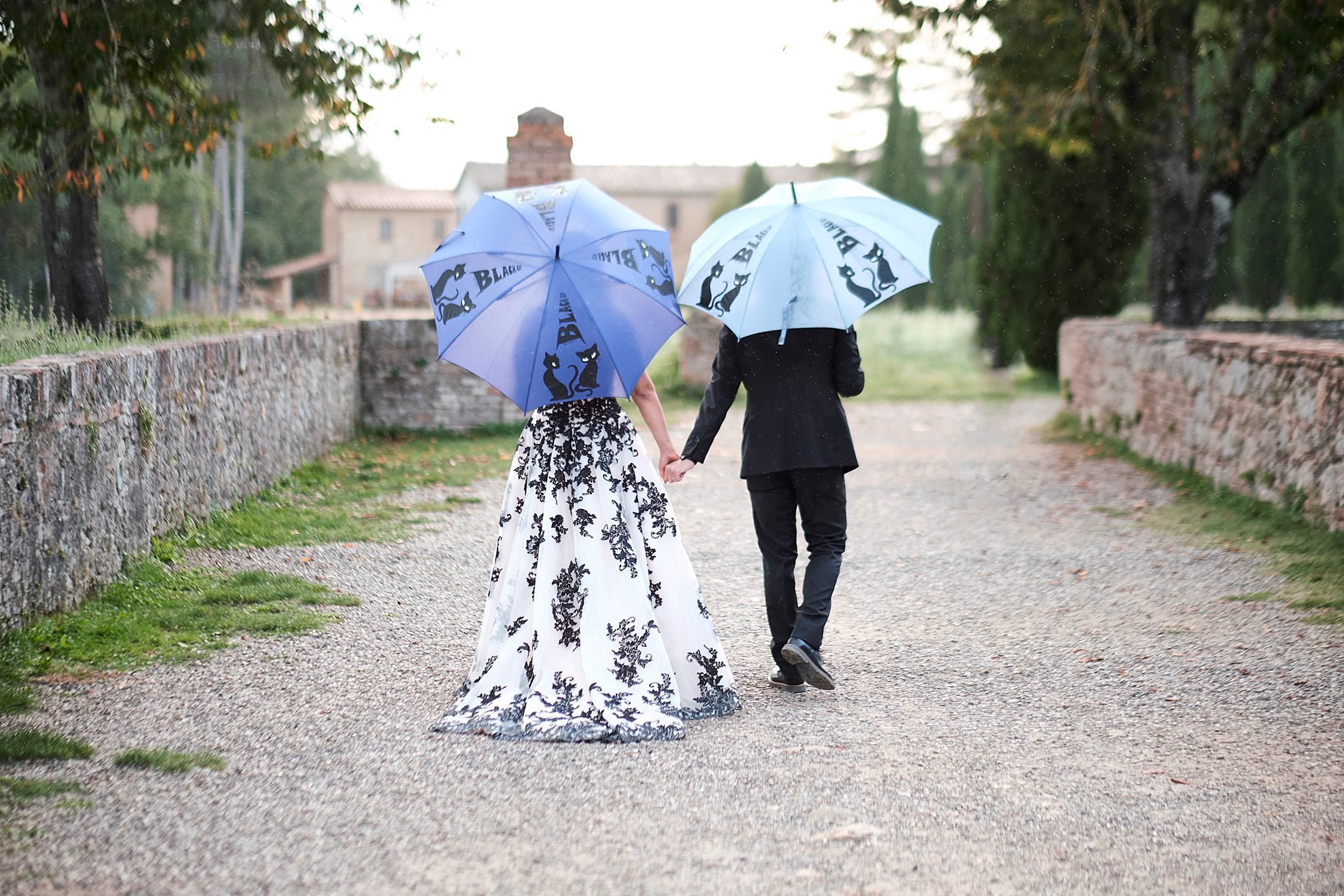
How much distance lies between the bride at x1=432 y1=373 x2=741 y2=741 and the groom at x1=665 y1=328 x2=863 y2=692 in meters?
0.31

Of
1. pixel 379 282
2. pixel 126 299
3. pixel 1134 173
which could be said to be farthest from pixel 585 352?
pixel 379 282

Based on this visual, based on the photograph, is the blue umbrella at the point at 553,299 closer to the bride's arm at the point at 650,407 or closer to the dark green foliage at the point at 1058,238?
the bride's arm at the point at 650,407

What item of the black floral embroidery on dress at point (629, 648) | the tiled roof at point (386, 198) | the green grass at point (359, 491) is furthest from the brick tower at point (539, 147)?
the tiled roof at point (386, 198)

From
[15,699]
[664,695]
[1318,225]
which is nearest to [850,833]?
[664,695]

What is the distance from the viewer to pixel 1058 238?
18219 millimetres

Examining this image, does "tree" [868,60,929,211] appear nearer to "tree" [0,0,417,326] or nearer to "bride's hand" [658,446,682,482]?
"tree" [0,0,417,326]

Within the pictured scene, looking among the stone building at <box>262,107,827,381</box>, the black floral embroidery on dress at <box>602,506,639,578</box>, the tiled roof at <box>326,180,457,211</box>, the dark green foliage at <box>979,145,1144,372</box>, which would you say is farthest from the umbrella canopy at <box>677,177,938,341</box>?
the tiled roof at <box>326,180,457,211</box>

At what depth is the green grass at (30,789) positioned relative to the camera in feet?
11.6

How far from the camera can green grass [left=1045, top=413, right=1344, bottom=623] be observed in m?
6.30

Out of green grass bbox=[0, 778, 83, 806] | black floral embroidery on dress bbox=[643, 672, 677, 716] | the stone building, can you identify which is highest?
the stone building

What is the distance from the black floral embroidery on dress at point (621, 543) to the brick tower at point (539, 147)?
9.19m

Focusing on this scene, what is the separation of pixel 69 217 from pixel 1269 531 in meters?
8.87

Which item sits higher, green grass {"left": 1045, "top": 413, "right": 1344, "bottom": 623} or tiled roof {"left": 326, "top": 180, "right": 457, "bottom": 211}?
tiled roof {"left": 326, "top": 180, "right": 457, "bottom": 211}

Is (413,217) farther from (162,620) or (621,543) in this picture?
(621,543)
